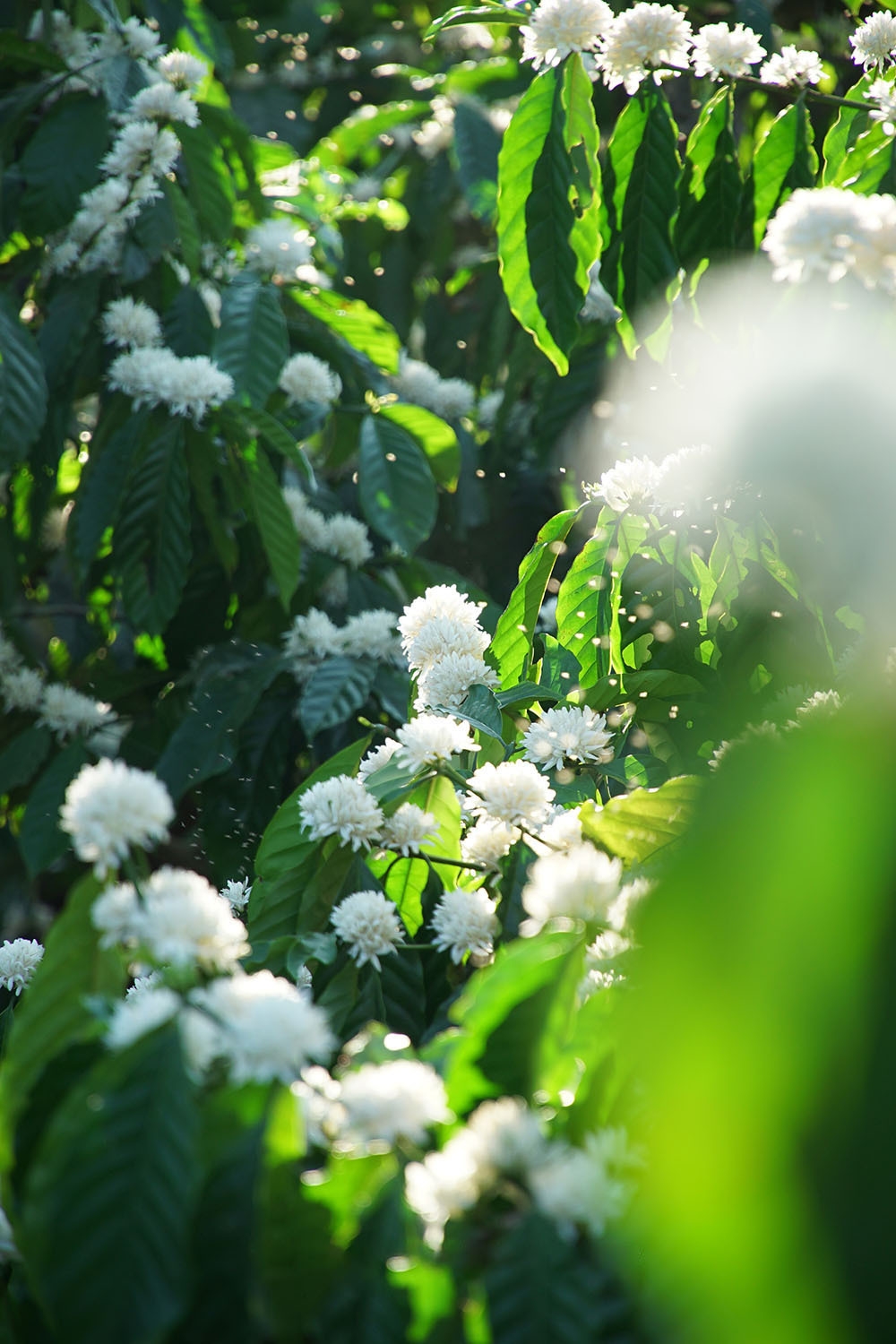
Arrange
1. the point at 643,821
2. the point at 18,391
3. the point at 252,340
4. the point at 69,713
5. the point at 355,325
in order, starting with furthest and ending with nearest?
the point at 355,325
the point at 69,713
the point at 252,340
the point at 18,391
the point at 643,821

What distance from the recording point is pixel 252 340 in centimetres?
198

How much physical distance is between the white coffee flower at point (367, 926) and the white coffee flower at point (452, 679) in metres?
0.24

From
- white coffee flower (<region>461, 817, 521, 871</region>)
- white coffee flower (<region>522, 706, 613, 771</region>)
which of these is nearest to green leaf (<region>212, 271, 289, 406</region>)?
white coffee flower (<region>522, 706, 613, 771</region>)

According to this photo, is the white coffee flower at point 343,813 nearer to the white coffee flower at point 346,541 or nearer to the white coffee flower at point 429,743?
the white coffee flower at point 429,743

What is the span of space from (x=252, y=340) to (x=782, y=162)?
42.9 inches

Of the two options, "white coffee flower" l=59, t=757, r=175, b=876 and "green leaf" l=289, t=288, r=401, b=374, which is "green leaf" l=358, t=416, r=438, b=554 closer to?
"green leaf" l=289, t=288, r=401, b=374

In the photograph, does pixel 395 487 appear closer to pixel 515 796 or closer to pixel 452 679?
pixel 452 679

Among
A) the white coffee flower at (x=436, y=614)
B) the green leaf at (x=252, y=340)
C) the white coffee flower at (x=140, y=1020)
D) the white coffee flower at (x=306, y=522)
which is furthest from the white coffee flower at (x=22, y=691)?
the white coffee flower at (x=140, y=1020)

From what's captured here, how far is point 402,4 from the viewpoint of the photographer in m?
4.30

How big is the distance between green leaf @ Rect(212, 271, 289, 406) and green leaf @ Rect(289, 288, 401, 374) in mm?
260

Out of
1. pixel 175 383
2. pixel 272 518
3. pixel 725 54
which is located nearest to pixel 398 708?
pixel 272 518

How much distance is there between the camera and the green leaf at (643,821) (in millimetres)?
798

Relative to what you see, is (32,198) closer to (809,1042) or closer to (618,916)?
(618,916)

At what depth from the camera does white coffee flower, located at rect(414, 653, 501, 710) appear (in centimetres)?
104
